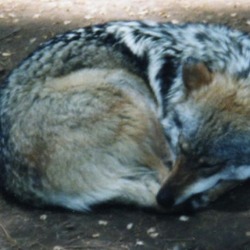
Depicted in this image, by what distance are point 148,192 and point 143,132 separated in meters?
0.40

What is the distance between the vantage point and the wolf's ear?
4141 mm

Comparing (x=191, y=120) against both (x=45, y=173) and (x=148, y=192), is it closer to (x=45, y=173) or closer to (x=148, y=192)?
(x=148, y=192)

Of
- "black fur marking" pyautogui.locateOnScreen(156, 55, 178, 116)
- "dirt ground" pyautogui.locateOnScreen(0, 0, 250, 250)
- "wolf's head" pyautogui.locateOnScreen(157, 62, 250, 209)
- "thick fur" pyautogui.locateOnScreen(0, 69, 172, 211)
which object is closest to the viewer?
"wolf's head" pyautogui.locateOnScreen(157, 62, 250, 209)

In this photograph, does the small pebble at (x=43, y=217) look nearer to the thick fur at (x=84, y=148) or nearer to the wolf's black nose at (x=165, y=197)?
the thick fur at (x=84, y=148)

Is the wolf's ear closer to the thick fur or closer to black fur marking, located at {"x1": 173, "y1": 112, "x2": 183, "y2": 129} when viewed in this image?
black fur marking, located at {"x1": 173, "y1": 112, "x2": 183, "y2": 129}

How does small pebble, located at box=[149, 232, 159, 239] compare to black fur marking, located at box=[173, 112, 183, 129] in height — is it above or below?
below

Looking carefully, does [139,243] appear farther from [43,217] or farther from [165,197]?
[43,217]

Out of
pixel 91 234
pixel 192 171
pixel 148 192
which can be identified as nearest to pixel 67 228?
pixel 91 234

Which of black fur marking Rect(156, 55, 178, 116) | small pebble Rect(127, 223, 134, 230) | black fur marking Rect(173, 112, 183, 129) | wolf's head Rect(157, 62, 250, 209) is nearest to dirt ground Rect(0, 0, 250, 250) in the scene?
small pebble Rect(127, 223, 134, 230)

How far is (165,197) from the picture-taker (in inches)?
158

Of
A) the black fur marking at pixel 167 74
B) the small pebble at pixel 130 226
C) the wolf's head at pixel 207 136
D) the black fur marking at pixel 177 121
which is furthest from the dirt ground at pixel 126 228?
the black fur marking at pixel 167 74

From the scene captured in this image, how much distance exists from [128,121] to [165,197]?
62cm

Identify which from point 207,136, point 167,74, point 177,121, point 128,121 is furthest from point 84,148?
point 207,136

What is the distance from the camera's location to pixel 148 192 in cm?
423
